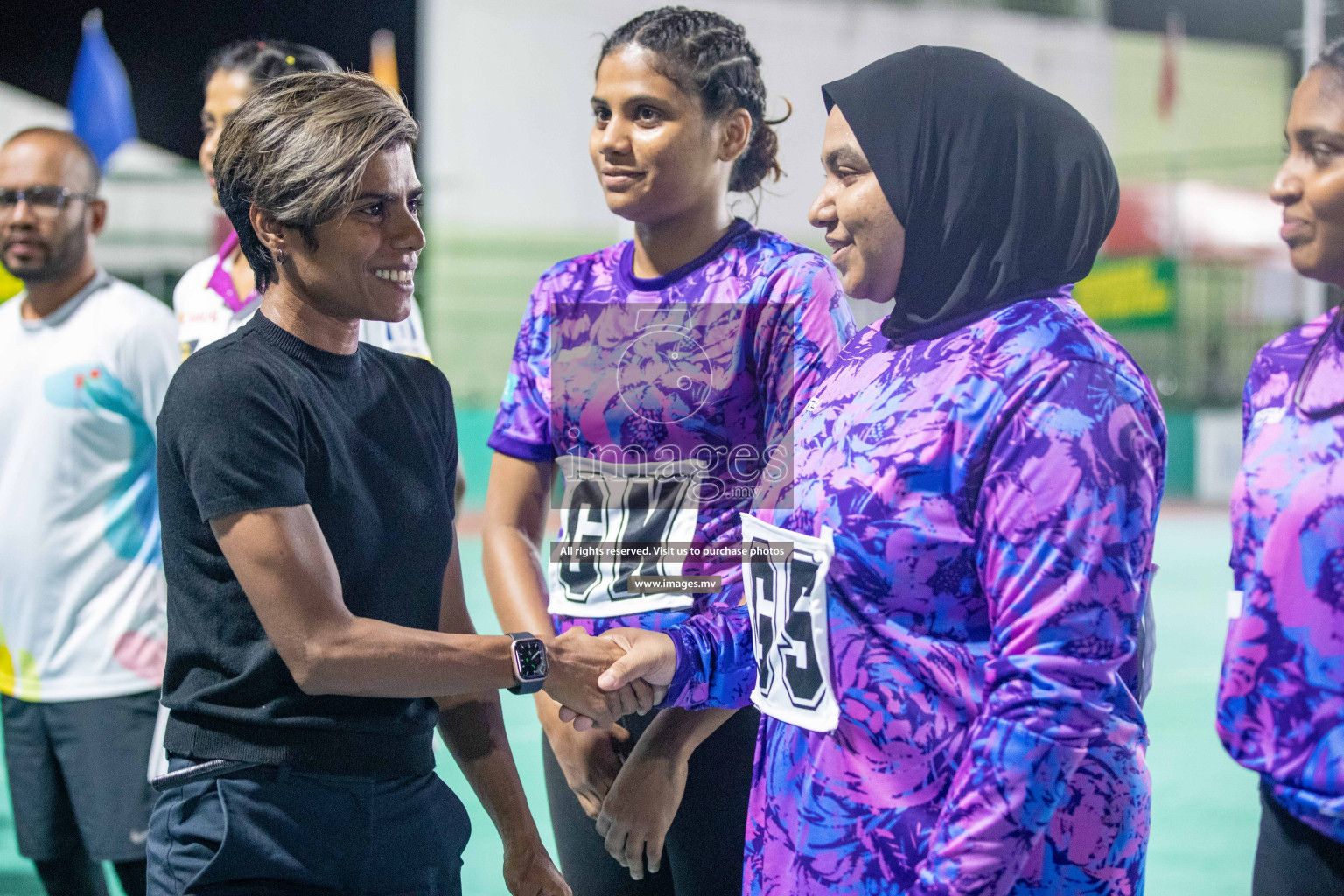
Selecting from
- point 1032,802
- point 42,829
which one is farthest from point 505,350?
point 1032,802

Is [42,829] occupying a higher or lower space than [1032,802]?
lower

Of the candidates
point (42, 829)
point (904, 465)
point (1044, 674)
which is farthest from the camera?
point (42, 829)

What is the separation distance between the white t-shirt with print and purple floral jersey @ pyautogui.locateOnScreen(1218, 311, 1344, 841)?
2.07 m

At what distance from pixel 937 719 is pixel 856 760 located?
4.0 inches

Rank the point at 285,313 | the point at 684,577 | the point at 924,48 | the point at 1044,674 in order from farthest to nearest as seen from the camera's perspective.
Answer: the point at 684,577
the point at 285,313
the point at 924,48
the point at 1044,674

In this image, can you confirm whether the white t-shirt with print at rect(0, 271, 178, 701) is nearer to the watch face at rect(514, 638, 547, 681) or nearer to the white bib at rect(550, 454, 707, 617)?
the white bib at rect(550, 454, 707, 617)

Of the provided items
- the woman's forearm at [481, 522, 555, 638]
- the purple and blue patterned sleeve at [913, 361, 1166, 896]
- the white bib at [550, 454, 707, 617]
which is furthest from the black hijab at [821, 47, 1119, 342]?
the woman's forearm at [481, 522, 555, 638]

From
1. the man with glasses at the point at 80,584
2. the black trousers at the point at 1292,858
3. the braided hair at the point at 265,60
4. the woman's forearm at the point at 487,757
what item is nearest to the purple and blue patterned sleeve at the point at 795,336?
the woman's forearm at the point at 487,757

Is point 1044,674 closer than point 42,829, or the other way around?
point 1044,674

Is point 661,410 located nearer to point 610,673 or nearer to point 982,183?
point 610,673

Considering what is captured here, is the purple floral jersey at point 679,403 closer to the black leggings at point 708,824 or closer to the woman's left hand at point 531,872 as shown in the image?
the black leggings at point 708,824

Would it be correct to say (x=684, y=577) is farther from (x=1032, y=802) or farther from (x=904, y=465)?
(x=1032, y=802)

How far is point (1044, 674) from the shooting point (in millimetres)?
1005

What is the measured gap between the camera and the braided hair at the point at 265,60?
94.3 inches
